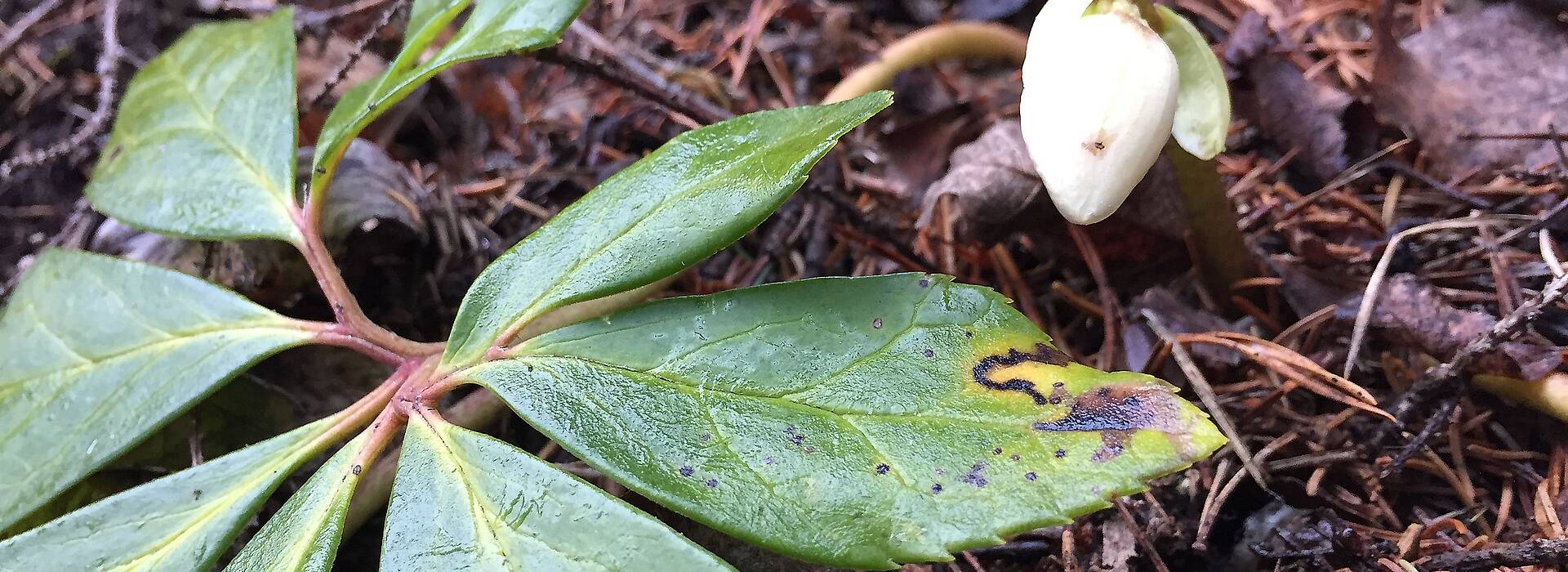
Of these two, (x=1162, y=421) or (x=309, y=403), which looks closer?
(x=1162, y=421)

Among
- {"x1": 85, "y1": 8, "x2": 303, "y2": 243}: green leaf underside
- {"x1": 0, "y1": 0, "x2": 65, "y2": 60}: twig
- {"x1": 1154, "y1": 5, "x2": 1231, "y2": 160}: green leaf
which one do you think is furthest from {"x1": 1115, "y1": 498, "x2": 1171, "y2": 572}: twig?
{"x1": 0, "y1": 0, "x2": 65, "y2": 60}: twig

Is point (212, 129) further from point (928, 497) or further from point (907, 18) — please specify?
point (907, 18)

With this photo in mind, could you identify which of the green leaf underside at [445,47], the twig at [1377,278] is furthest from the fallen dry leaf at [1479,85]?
the green leaf underside at [445,47]

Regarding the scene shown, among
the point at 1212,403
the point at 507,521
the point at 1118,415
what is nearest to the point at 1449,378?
the point at 1212,403

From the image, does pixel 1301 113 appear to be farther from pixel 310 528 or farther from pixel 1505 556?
pixel 310 528

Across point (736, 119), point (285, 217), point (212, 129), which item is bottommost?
point (736, 119)

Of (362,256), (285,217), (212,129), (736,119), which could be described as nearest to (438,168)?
(362,256)

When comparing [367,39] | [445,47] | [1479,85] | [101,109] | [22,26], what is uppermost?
[22,26]

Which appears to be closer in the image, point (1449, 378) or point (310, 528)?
point (310, 528)
